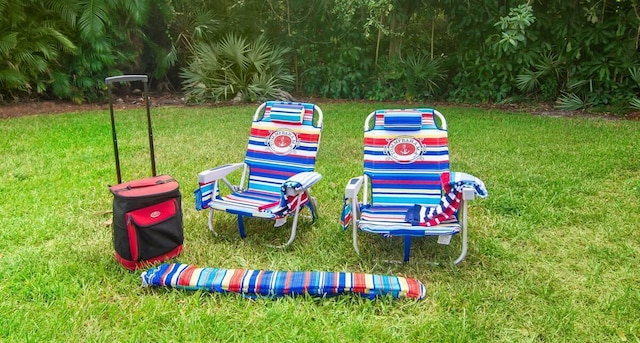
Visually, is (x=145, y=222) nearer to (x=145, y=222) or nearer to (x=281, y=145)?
(x=145, y=222)

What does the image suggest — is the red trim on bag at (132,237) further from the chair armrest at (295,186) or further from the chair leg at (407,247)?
the chair leg at (407,247)

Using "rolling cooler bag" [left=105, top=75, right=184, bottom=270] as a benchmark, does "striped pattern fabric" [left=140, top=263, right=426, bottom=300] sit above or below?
below

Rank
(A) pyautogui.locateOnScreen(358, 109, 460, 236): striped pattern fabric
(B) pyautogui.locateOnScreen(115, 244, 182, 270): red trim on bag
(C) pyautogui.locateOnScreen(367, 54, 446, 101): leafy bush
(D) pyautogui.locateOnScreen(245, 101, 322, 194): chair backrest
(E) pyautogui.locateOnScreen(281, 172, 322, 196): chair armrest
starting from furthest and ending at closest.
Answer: (C) pyautogui.locateOnScreen(367, 54, 446, 101): leafy bush → (D) pyautogui.locateOnScreen(245, 101, 322, 194): chair backrest → (A) pyautogui.locateOnScreen(358, 109, 460, 236): striped pattern fabric → (E) pyautogui.locateOnScreen(281, 172, 322, 196): chair armrest → (B) pyautogui.locateOnScreen(115, 244, 182, 270): red trim on bag

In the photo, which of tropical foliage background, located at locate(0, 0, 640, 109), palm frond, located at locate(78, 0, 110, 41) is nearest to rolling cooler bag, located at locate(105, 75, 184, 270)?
tropical foliage background, located at locate(0, 0, 640, 109)

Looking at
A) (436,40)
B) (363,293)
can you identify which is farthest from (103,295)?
(436,40)

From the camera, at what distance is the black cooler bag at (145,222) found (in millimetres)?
2924

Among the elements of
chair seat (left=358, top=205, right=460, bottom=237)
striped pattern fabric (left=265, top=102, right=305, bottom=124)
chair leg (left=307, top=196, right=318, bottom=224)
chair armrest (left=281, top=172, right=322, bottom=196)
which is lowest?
chair leg (left=307, top=196, right=318, bottom=224)

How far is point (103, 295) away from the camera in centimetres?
277

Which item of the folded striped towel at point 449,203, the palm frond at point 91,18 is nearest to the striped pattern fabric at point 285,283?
the folded striped towel at point 449,203

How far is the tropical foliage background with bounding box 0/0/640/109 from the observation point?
8828 mm

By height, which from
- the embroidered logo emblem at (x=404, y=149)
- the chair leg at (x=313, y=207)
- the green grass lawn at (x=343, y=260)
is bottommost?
the green grass lawn at (x=343, y=260)

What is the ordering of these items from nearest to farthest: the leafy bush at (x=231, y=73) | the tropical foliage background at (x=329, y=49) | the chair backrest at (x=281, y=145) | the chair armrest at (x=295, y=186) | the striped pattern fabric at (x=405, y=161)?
1. the chair armrest at (x=295, y=186)
2. the striped pattern fabric at (x=405, y=161)
3. the chair backrest at (x=281, y=145)
4. the tropical foliage background at (x=329, y=49)
5. the leafy bush at (x=231, y=73)

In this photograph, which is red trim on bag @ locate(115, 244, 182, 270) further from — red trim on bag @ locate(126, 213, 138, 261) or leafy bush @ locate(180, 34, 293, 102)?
leafy bush @ locate(180, 34, 293, 102)

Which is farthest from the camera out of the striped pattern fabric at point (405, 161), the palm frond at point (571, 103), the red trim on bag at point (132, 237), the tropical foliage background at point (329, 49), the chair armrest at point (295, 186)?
the palm frond at point (571, 103)
